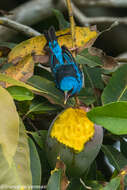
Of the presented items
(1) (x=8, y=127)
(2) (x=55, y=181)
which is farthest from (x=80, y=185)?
(1) (x=8, y=127)

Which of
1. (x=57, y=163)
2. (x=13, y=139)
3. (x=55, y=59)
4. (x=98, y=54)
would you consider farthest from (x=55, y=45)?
(x=13, y=139)

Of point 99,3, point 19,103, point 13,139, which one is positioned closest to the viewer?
point 13,139

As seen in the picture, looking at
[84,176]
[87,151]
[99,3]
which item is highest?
[99,3]

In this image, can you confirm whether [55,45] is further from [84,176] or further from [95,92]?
[84,176]

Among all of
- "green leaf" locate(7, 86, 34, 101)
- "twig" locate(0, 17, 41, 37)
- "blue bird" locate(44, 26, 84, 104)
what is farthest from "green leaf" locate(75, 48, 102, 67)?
"twig" locate(0, 17, 41, 37)

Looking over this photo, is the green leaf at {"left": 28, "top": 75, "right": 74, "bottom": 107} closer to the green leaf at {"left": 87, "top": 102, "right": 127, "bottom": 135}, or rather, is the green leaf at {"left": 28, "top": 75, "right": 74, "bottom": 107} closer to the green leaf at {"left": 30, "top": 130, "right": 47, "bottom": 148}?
the green leaf at {"left": 30, "top": 130, "right": 47, "bottom": 148}
